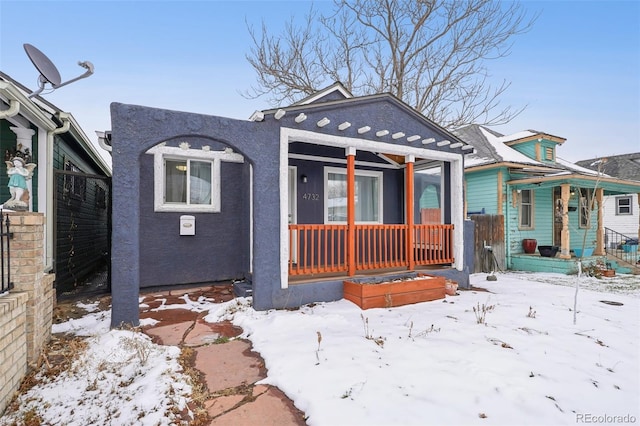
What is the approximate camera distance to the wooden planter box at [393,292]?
4.67 meters

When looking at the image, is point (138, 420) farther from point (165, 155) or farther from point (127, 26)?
point (127, 26)

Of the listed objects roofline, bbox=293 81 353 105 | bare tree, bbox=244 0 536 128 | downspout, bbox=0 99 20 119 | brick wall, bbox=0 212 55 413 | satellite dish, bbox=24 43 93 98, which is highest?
bare tree, bbox=244 0 536 128

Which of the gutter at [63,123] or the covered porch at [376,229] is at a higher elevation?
the gutter at [63,123]

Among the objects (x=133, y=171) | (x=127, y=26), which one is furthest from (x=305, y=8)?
(x=133, y=171)

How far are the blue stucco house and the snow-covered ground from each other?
0.87 meters

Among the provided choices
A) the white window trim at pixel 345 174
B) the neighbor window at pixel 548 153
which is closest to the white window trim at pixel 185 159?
the white window trim at pixel 345 174

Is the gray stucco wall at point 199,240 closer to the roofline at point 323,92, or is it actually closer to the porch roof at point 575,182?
the roofline at point 323,92

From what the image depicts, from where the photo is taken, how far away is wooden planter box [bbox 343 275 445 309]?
4.67 m

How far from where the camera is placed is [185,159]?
5.91m

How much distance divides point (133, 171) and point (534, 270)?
34.3 feet

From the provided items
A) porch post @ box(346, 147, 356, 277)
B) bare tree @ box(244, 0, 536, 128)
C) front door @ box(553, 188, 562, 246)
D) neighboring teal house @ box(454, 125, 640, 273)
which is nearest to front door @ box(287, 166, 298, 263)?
porch post @ box(346, 147, 356, 277)

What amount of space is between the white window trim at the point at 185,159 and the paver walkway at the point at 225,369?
6.00 feet

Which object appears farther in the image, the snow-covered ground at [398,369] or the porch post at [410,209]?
the porch post at [410,209]

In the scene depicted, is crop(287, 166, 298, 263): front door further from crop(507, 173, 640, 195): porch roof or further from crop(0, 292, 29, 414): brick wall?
crop(507, 173, 640, 195): porch roof
